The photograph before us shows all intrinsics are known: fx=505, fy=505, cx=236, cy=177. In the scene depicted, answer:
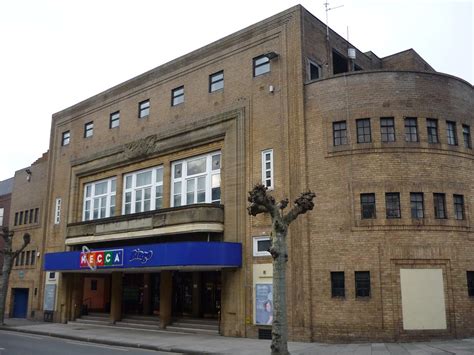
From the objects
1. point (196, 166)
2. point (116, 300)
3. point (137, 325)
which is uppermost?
point (196, 166)

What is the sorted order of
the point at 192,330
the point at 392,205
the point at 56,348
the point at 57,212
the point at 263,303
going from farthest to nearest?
the point at 57,212, the point at 192,330, the point at 263,303, the point at 392,205, the point at 56,348

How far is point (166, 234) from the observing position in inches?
966

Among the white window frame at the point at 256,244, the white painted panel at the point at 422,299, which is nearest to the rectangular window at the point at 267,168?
the white window frame at the point at 256,244

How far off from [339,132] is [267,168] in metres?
3.59

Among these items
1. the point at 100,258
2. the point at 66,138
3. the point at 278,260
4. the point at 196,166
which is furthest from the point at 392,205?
the point at 66,138

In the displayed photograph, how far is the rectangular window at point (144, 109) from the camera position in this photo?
97.7ft

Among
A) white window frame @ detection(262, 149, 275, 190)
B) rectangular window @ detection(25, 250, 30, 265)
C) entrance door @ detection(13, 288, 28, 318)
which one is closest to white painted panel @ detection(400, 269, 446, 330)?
white window frame @ detection(262, 149, 275, 190)

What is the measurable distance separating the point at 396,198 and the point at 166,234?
10881 millimetres

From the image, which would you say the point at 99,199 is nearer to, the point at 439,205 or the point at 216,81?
the point at 216,81

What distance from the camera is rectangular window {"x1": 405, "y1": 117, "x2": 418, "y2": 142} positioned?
68.5ft

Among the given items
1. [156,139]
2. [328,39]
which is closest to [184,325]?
[156,139]

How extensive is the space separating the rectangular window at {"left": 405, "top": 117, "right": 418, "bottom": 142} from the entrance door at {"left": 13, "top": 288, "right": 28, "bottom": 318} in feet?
96.6

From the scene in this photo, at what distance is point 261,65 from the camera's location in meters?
24.2

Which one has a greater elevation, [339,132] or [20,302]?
[339,132]
